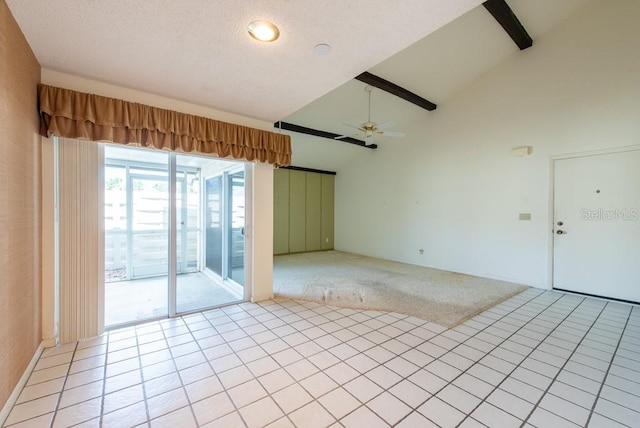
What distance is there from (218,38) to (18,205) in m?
1.86

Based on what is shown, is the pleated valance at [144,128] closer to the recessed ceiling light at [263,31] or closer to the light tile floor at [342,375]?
the recessed ceiling light at [263,31]

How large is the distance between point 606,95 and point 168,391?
6146 mm

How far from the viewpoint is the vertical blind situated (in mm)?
2436

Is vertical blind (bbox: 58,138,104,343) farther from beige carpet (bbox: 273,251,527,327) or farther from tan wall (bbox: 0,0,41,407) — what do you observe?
beige carpet (bbox: 273,251,527,327)

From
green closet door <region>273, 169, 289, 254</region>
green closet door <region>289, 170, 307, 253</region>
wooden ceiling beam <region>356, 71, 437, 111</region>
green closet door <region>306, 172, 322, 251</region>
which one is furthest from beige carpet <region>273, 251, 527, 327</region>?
wooden ceiling beam <region>356, 71, 437, 111</region>

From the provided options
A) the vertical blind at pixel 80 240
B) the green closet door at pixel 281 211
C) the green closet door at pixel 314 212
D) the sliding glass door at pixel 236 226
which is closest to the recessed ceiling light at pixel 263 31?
the vertical blind at pixel 80 240

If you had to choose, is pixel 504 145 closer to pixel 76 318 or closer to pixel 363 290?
pixel 363 290

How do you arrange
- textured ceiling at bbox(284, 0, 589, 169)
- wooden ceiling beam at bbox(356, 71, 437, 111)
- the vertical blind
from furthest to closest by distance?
wooden ceiling beam at bbox(356, 71, 437, 111)
textured ceiling at bbox(284, 0, 589, 169)
the vertical blind

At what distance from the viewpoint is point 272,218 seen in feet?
12.2

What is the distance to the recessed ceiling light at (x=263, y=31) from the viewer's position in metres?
1.82

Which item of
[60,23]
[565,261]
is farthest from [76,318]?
[565,261]

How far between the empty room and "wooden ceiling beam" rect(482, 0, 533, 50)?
0.13 ft

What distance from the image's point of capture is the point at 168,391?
1.83 m

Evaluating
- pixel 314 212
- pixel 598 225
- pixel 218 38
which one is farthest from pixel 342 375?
pixel 314 212
